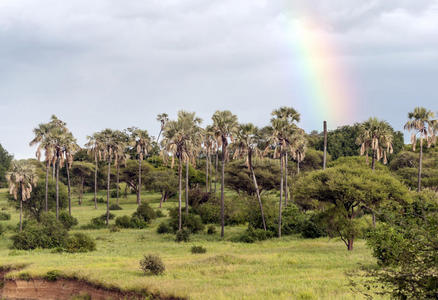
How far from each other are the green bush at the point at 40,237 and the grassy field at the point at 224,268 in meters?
1.94

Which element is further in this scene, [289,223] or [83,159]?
[83,159]

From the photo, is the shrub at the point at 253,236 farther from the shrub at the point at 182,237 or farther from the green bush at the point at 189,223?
the green bush at the point at 189,223

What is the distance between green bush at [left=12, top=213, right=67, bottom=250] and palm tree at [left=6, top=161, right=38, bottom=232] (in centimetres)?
1282

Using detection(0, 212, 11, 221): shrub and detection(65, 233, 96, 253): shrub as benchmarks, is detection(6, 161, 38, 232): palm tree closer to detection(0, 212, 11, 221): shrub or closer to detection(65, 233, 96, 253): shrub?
detection(0, 212, 11, 221): shrub

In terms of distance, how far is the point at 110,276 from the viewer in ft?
82.0

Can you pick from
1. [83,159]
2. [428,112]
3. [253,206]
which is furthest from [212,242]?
[83,159]

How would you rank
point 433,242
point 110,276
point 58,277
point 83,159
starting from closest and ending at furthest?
point 433,242 → point 110,276 → point 58,277 → point 83,159

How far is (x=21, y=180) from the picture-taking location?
57750mm

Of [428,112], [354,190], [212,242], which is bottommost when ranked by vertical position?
[212,242]

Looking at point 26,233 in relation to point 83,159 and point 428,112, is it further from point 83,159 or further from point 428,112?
point 83,159

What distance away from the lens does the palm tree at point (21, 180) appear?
57.0 meters

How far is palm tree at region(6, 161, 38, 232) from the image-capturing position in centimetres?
5700

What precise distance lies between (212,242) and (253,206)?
433 inches

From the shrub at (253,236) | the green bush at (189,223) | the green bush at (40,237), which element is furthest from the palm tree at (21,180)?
the shrub at (253,236)
